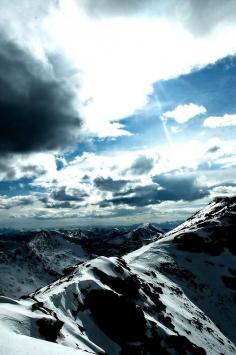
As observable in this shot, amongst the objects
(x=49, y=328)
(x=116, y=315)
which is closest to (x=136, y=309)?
(x=116, y=315)

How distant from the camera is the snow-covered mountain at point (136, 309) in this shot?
120ft

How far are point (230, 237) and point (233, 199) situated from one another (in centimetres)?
Result: 4617

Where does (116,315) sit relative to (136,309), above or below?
below

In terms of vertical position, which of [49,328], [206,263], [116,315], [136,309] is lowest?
[206,263]

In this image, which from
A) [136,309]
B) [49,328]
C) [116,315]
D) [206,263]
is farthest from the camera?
[206,263]

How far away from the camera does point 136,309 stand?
2330 inches

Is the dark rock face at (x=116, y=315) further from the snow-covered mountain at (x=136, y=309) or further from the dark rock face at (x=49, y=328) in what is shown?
the dark rock face at (x=49, y=328)

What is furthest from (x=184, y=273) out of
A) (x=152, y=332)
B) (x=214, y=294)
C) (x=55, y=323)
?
(x=55, y=323)

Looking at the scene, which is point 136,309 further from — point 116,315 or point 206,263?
point 206,263

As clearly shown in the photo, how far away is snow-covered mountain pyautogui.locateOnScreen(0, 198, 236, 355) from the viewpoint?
36.4 metres

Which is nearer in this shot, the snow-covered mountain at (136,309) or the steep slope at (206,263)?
the snow-covered mountain at (136,309)

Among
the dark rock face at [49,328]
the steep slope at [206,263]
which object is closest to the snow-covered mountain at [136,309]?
the dark rock face at [49,328]

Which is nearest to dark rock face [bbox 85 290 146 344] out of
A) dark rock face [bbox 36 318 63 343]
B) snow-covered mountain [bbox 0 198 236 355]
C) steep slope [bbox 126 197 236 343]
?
snow-covered mountain [bbox 0 198 236 355]

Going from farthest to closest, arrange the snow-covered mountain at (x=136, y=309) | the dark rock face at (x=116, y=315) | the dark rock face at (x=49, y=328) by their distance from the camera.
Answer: the dark rock face at (x=116, y=315)
the snow-covered mountain at (x=136, y=309)
the dark rock face at (x=49, y=328)
